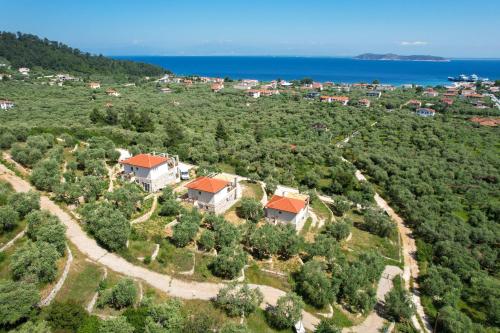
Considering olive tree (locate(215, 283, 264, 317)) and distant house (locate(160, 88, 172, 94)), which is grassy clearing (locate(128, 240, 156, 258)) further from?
distant house (locate(160, 88, 172, 94))

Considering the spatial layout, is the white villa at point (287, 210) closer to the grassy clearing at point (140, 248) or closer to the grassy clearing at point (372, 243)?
the grassy clearing at point (372, 243)

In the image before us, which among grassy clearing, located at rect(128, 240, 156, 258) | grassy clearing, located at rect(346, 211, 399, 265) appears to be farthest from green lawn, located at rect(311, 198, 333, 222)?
grassy clearing, located at rect(128, 240, 156, 258)

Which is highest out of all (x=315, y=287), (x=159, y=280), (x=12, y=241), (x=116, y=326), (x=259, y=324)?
(x=12, y=241)

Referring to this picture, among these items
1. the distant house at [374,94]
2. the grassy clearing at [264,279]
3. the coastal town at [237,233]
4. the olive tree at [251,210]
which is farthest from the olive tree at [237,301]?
the distant house at [374,94]

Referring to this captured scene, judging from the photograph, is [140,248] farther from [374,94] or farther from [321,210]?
[374,94]

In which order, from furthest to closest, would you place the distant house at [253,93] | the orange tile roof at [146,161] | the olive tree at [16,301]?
the distant house at [253,93], the orange tile roof at [146,161], the olive tree at [16,301]

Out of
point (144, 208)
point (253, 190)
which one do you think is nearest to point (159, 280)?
point (144, 208)

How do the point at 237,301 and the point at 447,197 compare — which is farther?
the point at 447,197

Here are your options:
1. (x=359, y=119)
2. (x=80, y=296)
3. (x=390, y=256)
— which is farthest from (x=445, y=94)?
(x=80, y=296)
